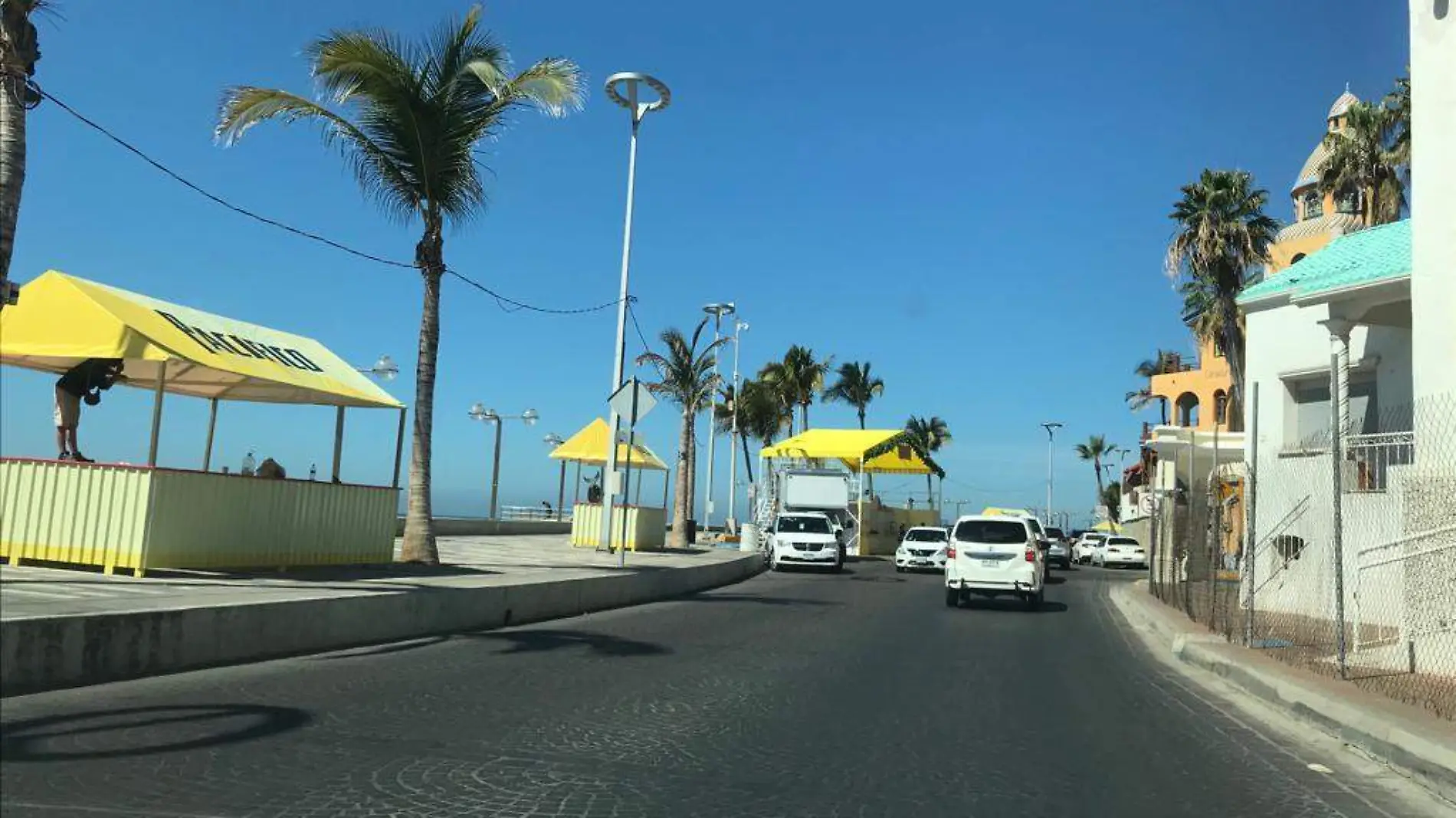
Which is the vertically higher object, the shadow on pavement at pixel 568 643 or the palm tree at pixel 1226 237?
the palm tree at pixel 1226 237

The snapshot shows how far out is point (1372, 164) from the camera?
31.0m

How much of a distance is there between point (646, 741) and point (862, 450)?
1333 inches

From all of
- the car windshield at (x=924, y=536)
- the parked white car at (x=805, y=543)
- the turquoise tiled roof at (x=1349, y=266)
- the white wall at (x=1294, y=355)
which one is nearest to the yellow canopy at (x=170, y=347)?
the turquoise tiled roof at (x=1349, y=266)

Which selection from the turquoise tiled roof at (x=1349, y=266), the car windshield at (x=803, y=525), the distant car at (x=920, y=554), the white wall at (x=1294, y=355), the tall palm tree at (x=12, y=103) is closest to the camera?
the tall palm tree at (x=12, y=103)

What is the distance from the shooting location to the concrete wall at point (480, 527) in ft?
108

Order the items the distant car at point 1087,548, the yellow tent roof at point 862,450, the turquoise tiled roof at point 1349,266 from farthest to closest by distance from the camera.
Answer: the distant car at point 1087,548 < the yellow tent roof at point 862,450 < the turquoise tiled roof at point 1349,266

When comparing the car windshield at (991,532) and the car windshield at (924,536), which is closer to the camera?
the car windshield at (991,532)

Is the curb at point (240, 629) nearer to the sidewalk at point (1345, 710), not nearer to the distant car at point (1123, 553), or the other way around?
the sidewalk at point (1345, 710)

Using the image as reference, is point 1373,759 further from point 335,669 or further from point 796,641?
point 335,669

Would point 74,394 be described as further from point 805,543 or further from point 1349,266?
point 805,543

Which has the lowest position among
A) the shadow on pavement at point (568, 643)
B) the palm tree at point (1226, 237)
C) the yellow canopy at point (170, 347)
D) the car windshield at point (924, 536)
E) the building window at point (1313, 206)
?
the shadow on pavement at point (568, 643)

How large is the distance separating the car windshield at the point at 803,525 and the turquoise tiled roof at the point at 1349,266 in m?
14.0

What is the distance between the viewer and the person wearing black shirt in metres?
12.6

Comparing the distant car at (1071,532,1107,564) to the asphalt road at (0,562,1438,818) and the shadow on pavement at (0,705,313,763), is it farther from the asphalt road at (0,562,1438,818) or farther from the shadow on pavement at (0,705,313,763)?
the shadow on pavement at (0,705,313,763)
